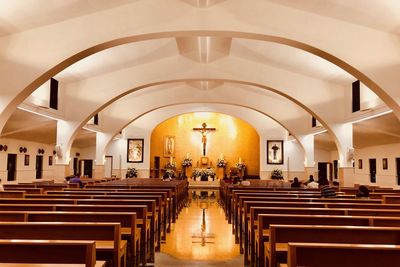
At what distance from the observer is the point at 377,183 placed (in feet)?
54.2

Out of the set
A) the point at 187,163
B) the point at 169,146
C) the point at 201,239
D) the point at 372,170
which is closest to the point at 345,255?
the point at 201,239

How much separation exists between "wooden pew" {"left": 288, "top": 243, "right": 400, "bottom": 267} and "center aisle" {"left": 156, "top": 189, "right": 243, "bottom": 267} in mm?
2952

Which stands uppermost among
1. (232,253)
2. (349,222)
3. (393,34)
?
(393,34)

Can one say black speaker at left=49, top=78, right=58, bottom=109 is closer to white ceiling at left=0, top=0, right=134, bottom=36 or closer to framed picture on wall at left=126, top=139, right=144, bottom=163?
white ceiling at left=0, top=0, right=134, bottom=36

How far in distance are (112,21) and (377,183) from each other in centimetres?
1347

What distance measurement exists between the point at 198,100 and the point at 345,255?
15.4 metres

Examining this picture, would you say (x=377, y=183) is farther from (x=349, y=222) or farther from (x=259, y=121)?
(x=349, y=222)

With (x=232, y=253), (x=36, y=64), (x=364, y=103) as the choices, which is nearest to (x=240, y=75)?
(x=364, y=103)

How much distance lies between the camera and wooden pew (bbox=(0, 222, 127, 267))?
11.4 feet

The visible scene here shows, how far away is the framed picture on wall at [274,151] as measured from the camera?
2219 centimetres

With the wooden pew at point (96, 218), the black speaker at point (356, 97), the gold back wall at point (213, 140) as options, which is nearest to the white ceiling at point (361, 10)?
the black speaker at point (356, 97)

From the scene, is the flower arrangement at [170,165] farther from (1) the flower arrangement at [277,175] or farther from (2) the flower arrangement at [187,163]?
(1) the flower arrangement at [277,175]

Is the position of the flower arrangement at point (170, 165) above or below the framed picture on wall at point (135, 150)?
below

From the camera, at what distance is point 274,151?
22234mm
